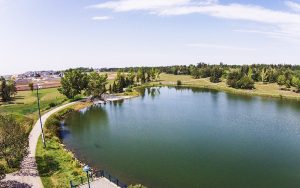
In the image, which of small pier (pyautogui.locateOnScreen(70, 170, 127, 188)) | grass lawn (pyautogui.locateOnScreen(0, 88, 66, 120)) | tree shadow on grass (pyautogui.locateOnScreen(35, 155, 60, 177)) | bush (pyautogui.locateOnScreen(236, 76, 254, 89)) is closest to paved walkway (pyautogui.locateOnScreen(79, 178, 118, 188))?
small pier (pyautogui.locateOnScreen(70, 170, 127, 188))

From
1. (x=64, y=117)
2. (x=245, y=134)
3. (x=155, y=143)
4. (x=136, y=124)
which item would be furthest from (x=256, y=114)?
(x=64, y=117)

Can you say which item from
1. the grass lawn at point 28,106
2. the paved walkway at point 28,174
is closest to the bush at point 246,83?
the grass lawn at point 28,106

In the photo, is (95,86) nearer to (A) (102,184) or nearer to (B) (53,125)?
(B) (53,125)

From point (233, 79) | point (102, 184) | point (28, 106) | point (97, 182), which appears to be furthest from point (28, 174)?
point (233, 79)

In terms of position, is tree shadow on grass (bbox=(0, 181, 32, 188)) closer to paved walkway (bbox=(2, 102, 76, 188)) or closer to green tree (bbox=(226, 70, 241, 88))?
paved walkway (bbox=(2, 102, 76, 188))

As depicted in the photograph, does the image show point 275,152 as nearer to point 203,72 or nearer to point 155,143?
point 155,143

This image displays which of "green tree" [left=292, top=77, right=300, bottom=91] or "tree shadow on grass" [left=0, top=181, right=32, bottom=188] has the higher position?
"green tree" [left=292, top=77, right=300, bottom=91]
